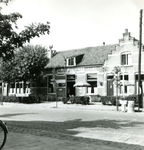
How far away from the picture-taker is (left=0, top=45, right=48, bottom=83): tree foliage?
31.2m

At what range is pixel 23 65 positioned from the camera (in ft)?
102

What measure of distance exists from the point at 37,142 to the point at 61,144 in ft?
2.17

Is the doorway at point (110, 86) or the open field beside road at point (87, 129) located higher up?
the doorway at point (110, 86)

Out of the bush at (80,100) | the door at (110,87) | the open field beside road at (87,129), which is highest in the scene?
the door at (110,87)

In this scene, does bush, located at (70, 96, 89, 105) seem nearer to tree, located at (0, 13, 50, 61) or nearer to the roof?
the roof

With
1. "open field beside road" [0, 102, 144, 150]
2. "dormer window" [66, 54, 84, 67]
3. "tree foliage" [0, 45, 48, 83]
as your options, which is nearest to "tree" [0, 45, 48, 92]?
"tree foliage" [0, 45, 48, 83]

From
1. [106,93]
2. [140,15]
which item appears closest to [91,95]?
[106,93]

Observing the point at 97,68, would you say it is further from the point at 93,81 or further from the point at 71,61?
the point at 71,61

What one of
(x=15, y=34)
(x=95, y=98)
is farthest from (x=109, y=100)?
(x=15, y=34)

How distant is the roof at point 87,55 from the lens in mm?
30781

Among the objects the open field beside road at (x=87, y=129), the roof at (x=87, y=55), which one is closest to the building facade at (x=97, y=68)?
the roof at (x=87, y=55)

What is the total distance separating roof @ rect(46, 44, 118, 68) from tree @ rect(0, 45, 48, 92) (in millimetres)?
2992

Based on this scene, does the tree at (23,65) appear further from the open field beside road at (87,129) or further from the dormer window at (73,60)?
the open field beside road at (87,129)

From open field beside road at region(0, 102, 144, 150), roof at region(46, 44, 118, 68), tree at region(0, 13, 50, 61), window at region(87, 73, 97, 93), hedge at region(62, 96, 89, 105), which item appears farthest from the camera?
roof at region(46, 44, 118, 68)
